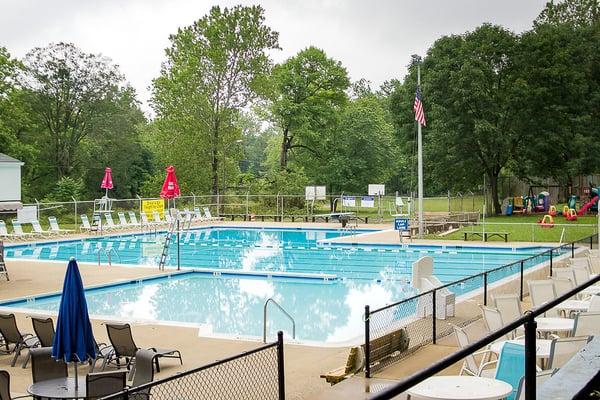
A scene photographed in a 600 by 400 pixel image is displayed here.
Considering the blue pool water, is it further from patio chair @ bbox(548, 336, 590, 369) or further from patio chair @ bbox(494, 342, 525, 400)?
patio chair @ bbox(548, 336, 590, 369)

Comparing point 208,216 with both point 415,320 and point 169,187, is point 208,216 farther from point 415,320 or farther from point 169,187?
point 415,320

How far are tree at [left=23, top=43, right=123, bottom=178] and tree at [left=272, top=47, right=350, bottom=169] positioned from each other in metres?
12.7

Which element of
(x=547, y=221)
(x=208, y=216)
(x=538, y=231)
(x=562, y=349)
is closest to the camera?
(x=562, y=349)

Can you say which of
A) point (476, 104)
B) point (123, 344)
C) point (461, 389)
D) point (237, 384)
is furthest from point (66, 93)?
point (461, 389)

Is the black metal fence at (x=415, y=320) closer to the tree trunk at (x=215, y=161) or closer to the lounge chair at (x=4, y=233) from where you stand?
the lounge chair at (x=4, y=233)

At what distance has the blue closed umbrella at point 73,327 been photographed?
8508 millimetres

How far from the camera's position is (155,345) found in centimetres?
1273

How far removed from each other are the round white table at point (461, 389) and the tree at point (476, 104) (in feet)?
121

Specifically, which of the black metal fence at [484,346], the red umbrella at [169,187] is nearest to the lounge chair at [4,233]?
the red umbrella at [169,187]

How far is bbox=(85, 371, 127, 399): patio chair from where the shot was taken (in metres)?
7.80

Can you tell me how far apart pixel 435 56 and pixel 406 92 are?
3421mm

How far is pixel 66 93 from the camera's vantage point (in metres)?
53.3

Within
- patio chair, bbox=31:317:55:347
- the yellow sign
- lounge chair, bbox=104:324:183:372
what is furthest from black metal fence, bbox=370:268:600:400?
the yellow sign

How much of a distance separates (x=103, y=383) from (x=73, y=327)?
1.04 m
